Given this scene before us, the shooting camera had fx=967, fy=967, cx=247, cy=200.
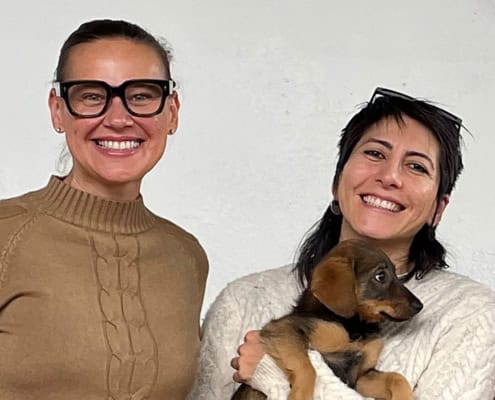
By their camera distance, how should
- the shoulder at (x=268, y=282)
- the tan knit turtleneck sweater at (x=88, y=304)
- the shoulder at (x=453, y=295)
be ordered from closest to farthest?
the tan knit turtleneck sweater at (x=88, y=304) < the shoulder at (x=453, y=295) < the shoulder at (x=268, y=282)

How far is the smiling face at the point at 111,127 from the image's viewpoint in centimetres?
187

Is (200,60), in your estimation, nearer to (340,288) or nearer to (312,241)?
(312,241)

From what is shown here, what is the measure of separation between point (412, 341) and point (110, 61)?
2.76 ft

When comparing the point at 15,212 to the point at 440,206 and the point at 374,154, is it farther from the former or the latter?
the point at 440,206

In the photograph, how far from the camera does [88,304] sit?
1.84 m

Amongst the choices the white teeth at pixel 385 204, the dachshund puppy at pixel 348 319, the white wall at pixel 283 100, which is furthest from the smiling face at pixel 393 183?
the white wall at pixel 283 100

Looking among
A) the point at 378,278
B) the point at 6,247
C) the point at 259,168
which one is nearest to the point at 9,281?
the point at 6,247

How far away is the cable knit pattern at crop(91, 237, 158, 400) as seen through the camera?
72.6 inches

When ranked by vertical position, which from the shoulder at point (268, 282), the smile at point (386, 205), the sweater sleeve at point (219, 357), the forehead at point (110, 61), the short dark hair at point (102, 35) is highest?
the short dark hair at point (102, 35)

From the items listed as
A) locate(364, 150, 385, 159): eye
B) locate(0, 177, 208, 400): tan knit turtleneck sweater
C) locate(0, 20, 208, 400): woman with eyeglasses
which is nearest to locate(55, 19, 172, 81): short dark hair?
locate(0, 20, 208, 400): woman with eyeglasses

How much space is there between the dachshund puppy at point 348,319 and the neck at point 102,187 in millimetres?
423

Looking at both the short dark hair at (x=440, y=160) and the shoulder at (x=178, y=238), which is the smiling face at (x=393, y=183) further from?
the shoulder at (x=178, y=238)

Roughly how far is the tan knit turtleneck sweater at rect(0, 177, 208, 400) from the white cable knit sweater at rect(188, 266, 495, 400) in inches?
6.6

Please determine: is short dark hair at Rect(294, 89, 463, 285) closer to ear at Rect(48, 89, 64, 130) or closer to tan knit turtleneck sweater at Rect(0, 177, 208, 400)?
tan knit turtleneck sweater at Rect(0, 177, 208, 400)
